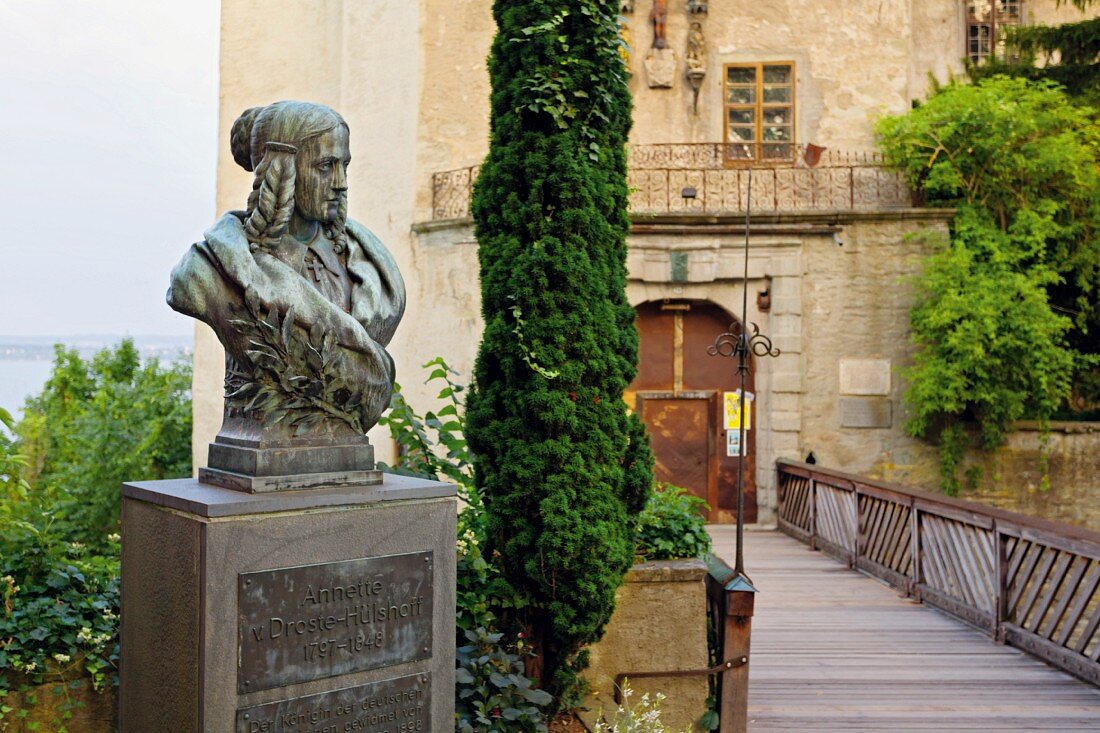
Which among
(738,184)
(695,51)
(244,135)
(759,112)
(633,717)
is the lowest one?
(633,717)

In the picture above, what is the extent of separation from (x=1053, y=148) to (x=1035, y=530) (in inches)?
262

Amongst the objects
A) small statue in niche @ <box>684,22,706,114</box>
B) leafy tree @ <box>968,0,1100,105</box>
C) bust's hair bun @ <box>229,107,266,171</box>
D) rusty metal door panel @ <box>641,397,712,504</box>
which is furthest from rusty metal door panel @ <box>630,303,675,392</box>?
bust's hair bun @ <box>229,107,266,171</box>

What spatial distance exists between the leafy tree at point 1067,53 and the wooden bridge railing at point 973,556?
638cm

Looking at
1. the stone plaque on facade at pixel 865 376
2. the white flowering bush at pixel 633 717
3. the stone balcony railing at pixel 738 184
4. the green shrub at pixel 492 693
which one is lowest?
the white flowering bush at pixel 633 717

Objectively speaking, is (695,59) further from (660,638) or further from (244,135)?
(244,135)

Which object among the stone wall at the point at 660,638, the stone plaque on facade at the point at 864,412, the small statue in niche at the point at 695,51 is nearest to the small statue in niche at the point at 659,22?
the small statue in niche at the point at 695,51

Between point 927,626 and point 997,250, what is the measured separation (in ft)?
18.2

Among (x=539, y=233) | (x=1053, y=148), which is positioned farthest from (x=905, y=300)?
(x=539, y=233)

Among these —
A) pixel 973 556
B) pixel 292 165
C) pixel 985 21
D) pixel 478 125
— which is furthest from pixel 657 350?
pixel 292 165

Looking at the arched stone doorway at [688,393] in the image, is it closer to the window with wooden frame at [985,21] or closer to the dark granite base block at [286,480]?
the window with wooden frame at [985,21]

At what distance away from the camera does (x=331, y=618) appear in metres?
2.89

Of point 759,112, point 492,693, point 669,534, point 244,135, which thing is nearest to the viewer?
point 244,135

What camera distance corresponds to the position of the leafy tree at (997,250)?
1057 centimetres

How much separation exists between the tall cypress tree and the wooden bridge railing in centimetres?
298
